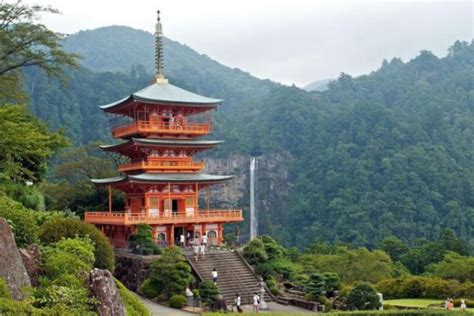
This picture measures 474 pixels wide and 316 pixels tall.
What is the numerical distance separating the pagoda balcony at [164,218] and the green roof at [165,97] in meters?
5.80

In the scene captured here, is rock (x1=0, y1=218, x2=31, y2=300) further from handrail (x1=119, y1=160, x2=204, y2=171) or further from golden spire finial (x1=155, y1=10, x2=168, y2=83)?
golden spire finial (x1=155, y1=10, x2=168, y2=83)

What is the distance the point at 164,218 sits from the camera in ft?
92.4

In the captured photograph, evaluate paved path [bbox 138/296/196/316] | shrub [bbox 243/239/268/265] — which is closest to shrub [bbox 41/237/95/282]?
paved path [bbox 138/296/196/316]

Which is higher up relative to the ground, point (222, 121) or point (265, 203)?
point (222, 121)

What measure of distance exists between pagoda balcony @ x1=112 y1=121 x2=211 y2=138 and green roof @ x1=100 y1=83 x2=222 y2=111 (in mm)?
1242

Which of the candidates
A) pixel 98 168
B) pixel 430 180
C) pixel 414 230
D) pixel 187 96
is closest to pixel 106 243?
pixel 187 96

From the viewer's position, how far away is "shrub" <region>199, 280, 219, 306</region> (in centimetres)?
2172

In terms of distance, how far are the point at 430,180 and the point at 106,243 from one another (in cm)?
6863

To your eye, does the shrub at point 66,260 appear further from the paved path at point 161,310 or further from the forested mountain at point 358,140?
the forested mountain at point 358,140

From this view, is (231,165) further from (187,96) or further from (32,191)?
(32,191)

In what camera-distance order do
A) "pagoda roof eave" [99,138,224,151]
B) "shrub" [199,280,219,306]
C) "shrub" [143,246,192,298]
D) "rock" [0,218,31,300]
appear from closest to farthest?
"rock" [0,218,31,300]
"shrub" [199,280,219,306]
"shrub" [143,246,192,298]
"pagoda roof eave" [99,138,224,151]

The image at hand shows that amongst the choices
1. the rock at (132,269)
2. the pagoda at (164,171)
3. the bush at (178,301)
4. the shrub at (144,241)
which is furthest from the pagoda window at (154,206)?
the bush at (178,301)

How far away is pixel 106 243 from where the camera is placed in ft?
57.8

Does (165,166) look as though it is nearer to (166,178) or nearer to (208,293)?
(166,178)
